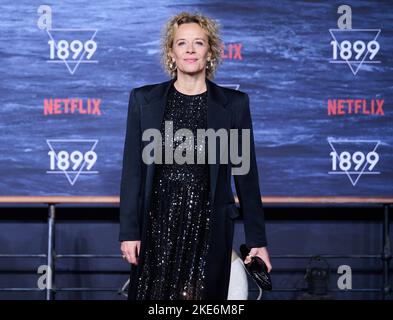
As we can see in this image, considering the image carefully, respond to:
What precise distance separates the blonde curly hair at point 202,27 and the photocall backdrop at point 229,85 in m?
1.85

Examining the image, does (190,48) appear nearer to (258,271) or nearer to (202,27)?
(202,27)

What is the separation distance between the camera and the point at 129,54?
4883 mm

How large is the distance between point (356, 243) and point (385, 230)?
0.30 metres

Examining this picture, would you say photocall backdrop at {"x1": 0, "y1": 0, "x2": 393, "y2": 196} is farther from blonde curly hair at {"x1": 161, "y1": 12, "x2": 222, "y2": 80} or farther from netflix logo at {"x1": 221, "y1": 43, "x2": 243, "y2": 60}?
blonde curly hair at {"x1": 161, "y1": 12, "x2": 222, "y2": 80}

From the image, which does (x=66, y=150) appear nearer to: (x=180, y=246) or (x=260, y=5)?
(x=260, y=5)

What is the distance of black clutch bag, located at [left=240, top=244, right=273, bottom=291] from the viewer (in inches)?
110

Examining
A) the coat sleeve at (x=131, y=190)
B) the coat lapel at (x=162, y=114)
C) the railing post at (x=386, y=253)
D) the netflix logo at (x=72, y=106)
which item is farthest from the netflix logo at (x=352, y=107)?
the coat sleeve at (x=131, y=190)

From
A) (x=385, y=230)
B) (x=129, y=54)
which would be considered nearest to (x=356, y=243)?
(x=385, y=230)

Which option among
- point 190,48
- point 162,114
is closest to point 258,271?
point 162,114

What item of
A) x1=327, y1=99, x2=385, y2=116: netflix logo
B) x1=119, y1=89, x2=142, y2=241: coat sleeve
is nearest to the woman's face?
x1=119, y1=89, x2=142, y2=241: coat sleeve

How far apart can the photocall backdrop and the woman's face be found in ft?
6.30

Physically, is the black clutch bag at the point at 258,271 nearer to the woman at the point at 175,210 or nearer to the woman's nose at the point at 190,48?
the woman at the point at 175,210
